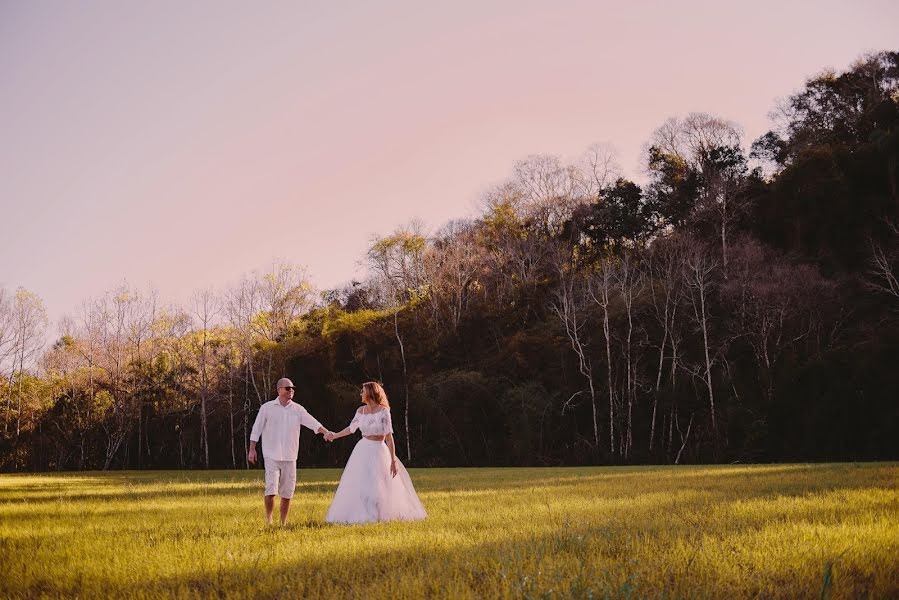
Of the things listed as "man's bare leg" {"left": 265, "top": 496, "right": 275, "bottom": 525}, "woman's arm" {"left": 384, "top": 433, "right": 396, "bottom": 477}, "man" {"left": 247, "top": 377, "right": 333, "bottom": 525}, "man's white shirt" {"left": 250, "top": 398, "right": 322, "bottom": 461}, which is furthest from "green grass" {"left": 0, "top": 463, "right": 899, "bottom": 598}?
Result: "man's white shirt" {"left": 250, "top": 398, "right": 322, "bottom": 461}

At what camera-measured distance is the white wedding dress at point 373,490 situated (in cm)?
909

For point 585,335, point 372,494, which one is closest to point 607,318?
point 585,335

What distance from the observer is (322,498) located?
1340 centimetres

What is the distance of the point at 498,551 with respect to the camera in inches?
239

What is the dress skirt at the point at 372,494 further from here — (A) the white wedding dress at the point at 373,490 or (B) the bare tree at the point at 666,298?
(B) the bare tree at the point at 666,298

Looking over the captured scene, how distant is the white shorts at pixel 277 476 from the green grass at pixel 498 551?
514 mm

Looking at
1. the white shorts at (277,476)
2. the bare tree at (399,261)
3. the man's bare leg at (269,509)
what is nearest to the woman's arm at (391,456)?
the white shorts at (277,476)

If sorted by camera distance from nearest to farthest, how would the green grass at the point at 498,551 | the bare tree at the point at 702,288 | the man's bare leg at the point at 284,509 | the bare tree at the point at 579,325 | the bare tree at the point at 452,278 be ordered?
the green grass at the point at 498,551 → the man's bare leg at the point at 284,509 → the bare tree at the point at 702,288 → the bare tree at the point at 579,325 → the bare tree at the point at 452,278

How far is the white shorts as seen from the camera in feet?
30.6

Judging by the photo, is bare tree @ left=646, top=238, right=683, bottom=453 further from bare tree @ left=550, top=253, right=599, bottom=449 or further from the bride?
the bride

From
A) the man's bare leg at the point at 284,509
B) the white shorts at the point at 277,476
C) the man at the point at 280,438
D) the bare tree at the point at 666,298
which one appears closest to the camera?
the man's bare leg at the point at 284,509

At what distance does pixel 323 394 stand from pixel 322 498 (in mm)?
29954

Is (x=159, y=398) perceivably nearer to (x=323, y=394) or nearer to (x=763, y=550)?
(x=323, y=394)

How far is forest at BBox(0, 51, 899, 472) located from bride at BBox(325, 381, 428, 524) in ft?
79.0
